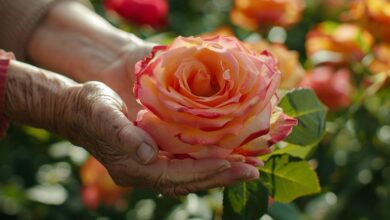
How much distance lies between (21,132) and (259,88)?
1.18 meters

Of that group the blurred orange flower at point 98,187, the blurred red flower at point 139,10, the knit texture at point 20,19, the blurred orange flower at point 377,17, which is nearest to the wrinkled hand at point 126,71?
the knit texture at point 20,19

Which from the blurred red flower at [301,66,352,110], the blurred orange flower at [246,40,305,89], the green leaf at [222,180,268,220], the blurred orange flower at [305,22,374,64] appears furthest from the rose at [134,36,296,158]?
the blurred orange flower at [305,22,374,64]

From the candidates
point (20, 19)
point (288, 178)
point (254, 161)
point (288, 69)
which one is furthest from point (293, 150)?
point (20, 19)

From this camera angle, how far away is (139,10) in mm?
2080

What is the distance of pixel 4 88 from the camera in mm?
1307

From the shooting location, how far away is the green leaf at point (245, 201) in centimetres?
125

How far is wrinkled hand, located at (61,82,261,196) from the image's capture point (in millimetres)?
1102

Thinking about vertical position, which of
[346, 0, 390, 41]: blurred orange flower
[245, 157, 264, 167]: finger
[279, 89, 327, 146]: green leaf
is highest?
[245, 157, 264, 167]: finger

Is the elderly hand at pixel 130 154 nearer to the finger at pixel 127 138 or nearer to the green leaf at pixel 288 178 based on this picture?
the finger at pixel 127 138

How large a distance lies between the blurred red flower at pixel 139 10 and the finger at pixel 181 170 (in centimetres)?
97

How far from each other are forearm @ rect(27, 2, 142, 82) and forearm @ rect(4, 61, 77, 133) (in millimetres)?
268

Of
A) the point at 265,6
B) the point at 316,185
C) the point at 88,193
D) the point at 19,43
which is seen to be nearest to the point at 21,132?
the point at 88,193

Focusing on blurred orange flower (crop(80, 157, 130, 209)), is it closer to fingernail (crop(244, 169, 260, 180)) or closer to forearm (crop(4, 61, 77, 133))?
forearm (crop(4, 61, 77, 133))

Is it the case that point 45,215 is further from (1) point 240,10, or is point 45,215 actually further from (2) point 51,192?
(1) point 240,10
